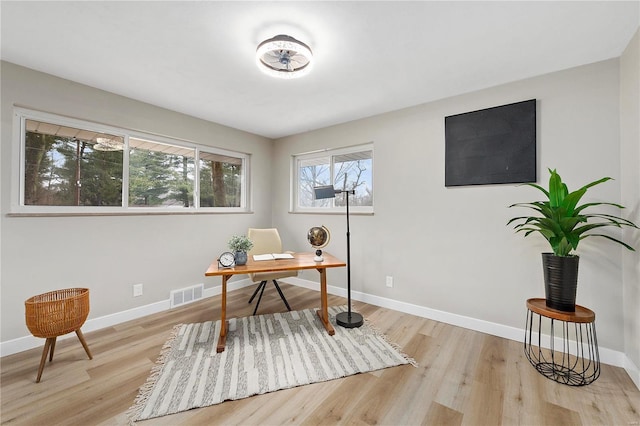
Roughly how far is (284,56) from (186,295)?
2904mm

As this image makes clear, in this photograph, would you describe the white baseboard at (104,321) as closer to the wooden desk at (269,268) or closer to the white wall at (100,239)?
the white wall at (100,239)

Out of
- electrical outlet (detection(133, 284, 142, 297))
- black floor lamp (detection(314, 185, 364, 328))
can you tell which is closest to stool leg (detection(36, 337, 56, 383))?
electrical outlet (detection(133, 284, 142, 297))

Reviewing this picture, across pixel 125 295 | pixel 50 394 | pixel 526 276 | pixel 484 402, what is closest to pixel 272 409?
pixel 484 402

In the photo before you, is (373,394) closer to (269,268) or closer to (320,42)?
(269,268)

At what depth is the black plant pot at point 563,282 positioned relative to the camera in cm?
177

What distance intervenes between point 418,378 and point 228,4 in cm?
271

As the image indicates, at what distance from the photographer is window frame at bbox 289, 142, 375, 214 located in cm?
335

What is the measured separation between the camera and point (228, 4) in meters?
1.48

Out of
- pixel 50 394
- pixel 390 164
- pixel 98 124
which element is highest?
pixel 98 124

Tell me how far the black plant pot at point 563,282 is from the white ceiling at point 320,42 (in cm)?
154

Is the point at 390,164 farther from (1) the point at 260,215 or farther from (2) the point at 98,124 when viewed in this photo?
(2) the point at 98,124

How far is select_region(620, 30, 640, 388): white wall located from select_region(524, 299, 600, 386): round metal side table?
0.20m

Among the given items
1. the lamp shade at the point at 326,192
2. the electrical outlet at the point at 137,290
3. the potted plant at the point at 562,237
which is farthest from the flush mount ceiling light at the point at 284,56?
the electrical outlet at the point at 137,290

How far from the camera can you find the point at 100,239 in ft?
8.34
